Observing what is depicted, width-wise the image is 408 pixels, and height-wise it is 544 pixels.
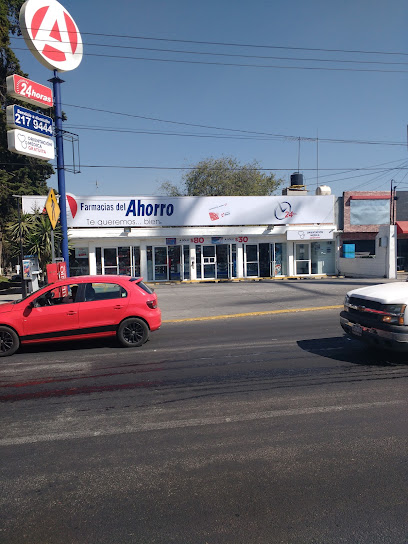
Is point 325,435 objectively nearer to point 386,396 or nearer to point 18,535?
point 386,396

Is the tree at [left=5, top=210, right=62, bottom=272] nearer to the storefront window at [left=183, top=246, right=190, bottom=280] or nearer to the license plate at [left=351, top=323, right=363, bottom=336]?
the storefront window at [left=183, top=246, right=190, bottom=280]

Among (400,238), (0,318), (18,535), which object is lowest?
(18,535)

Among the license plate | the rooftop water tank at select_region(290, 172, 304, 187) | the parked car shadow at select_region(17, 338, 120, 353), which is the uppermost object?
the rooftop water tank at select_region(290, 172, 304, 187)

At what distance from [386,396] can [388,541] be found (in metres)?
2.99

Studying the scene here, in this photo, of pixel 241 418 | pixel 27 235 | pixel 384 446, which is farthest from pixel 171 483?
pixel 27 235

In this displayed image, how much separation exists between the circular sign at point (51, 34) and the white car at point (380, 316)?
1348 centimetres

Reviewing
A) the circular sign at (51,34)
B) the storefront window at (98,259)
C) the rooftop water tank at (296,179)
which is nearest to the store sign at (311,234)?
the rooftop water tank at (296,179)

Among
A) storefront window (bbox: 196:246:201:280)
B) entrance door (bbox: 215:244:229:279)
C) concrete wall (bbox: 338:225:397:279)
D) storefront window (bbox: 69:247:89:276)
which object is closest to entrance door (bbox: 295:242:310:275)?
concrete wall (bbox: 338:225:397:279)

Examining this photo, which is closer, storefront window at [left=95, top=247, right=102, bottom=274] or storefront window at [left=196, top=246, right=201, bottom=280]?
storefront window at [left=95, top=247, right=102, bottom=274]

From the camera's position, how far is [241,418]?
16.3 ft

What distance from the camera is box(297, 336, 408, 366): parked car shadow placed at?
7.27 metres

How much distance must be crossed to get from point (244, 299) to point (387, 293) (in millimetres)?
9484

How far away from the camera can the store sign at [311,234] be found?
25844mm

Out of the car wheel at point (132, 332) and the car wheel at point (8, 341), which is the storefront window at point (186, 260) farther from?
the car wheel at point (8, 341)
